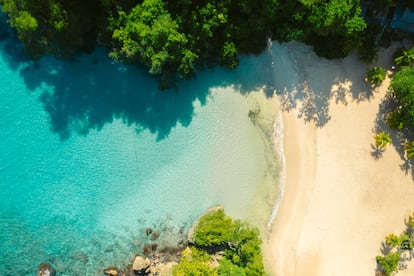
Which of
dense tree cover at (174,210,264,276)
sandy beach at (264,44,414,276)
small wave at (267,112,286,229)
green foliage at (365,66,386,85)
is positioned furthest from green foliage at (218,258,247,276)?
green foliage at (365,66,386,85)

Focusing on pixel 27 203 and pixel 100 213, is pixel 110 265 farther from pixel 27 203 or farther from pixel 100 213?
pixel 27 203

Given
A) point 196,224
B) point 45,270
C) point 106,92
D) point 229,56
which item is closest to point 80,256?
point 45,270

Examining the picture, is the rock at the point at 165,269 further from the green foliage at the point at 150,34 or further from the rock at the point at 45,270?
the green foliage at the point at 150,34

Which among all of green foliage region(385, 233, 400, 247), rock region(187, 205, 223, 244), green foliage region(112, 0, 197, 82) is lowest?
green foliage region(385, 233, 400, 247)

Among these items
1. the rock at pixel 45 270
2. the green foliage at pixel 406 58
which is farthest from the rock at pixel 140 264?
the green foliage at pixel 406 58

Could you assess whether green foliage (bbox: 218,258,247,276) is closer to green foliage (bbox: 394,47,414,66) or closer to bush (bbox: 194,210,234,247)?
bush (bbox: 194,210,234,247)

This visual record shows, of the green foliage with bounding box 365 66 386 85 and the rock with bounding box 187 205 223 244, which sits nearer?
the green foliage with bounding box 365 66 386 85
